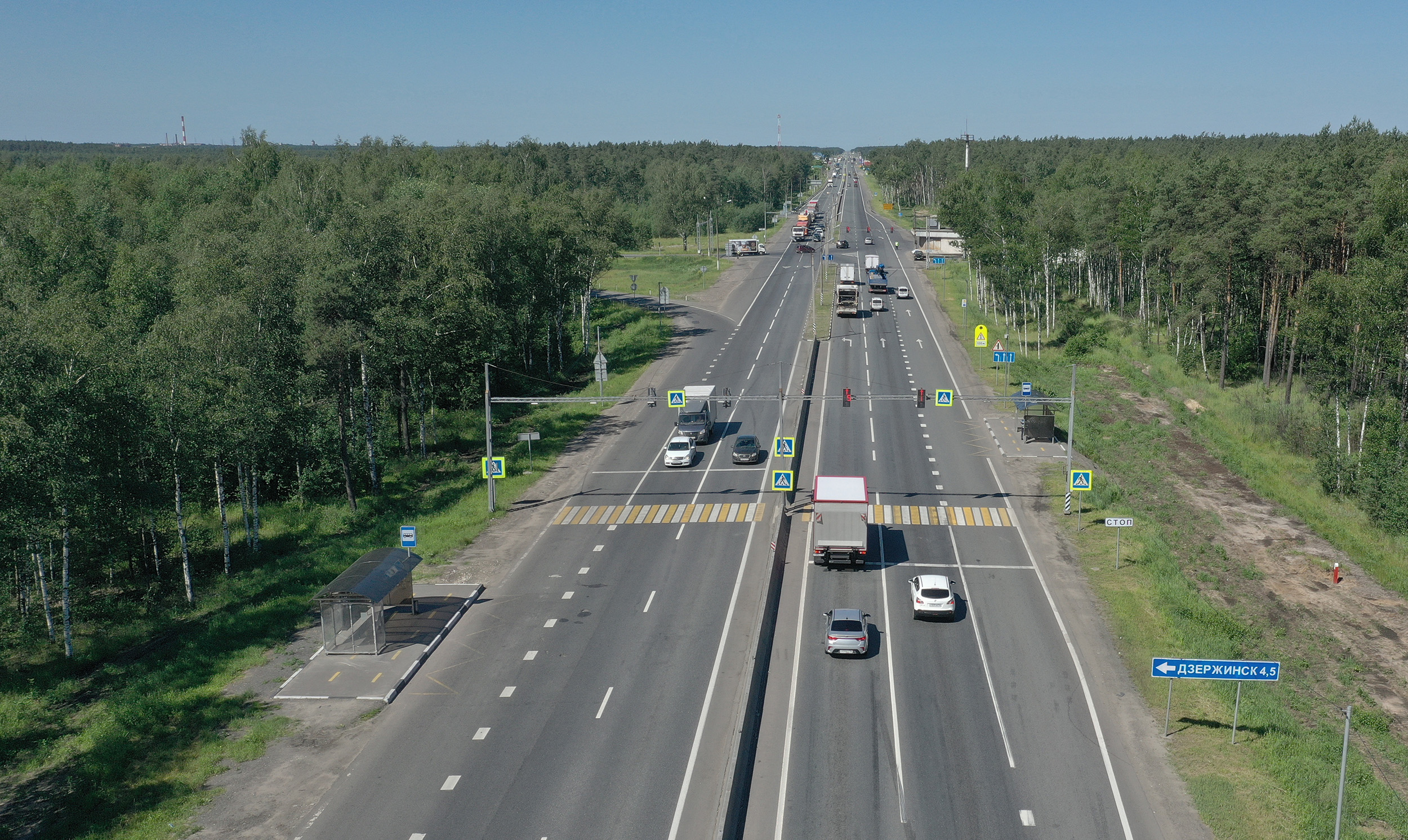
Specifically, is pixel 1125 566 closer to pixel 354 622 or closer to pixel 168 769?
pixel 354 622

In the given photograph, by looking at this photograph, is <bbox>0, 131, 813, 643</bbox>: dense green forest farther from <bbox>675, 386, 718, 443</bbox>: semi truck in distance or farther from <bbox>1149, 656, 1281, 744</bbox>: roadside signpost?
<bbox>1149, 656, 1281, 744</bbox>: roadside signpost

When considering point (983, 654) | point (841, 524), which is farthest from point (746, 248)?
point (983, 654)

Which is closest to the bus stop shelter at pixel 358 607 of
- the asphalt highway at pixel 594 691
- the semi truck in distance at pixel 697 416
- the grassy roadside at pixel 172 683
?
the grassy roadside at pixel 172 683

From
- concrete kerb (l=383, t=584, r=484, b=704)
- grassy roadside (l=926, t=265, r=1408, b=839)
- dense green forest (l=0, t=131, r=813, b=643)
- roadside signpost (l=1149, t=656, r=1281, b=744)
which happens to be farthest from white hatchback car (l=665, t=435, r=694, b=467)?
roadside signpost (l=1149, t=656, r=1281, b=744)

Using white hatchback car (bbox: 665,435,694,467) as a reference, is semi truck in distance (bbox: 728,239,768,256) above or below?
above

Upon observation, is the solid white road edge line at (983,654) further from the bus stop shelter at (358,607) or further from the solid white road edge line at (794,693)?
the bus stop shelter at (358,607)

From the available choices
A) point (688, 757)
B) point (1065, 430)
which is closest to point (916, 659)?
point (688, 757)
